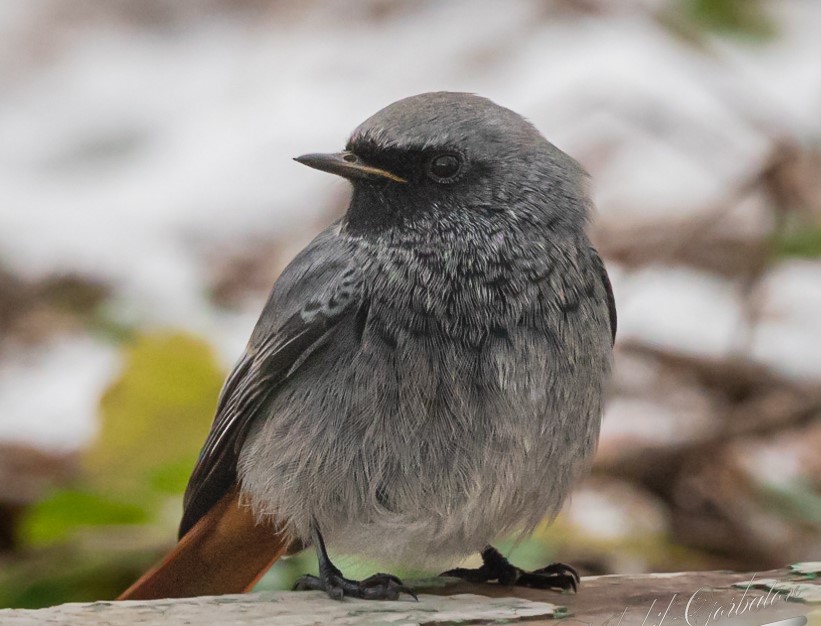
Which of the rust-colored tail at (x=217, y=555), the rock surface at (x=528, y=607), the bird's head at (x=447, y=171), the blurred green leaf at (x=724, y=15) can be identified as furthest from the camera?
the blurred green leaf at (x=724, y=15)

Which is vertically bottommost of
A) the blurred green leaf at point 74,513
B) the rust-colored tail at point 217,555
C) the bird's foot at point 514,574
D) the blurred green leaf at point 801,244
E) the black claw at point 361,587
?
the black claw at point 361,587

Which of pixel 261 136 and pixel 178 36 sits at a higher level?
pixel 178 36

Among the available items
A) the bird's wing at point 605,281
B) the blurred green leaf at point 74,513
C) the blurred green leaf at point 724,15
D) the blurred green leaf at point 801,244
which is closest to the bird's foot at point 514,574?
the bird's wing at point 605,281

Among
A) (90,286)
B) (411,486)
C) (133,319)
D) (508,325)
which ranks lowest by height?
(411,486)

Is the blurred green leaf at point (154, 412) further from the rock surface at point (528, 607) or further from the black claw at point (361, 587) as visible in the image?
the rock surface at point (528, 607)

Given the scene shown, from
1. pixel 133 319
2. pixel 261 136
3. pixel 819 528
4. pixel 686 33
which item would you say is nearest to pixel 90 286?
pixel 133 319

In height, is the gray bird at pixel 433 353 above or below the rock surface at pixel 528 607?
above

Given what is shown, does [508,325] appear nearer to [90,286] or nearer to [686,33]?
[686,33]

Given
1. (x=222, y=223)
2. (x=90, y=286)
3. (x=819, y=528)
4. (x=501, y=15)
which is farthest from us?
(x=501, y=15)
